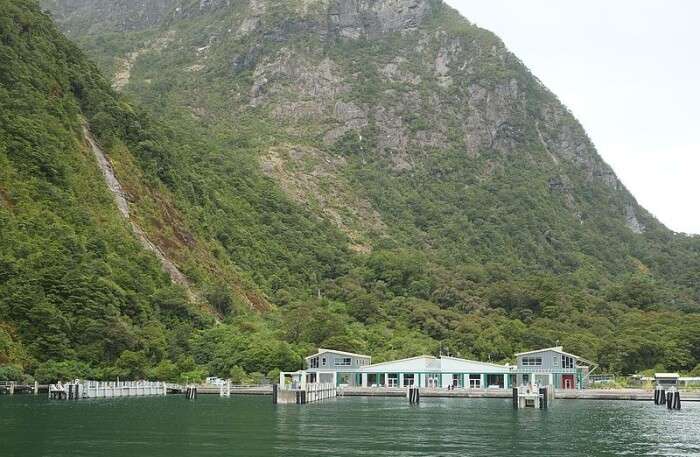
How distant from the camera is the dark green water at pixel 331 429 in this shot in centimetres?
4597

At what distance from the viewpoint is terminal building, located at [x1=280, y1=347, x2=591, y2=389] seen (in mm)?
106875

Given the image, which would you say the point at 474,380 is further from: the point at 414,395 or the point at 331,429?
the point at 331,429

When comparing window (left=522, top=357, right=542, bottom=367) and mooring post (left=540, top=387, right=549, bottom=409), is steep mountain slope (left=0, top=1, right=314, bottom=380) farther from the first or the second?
mooring post (left=540, top=387, right=549, bottom=409)

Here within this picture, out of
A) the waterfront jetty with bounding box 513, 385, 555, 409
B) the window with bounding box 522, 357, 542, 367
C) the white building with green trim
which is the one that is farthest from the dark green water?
the window with bounding box 522, 357, 542, 367

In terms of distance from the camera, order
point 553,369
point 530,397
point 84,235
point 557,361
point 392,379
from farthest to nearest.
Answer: point 84,235 → point 392,379 → point 557,361 → point 553,369 → point 530,397

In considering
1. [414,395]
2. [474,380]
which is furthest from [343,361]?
[414,395]

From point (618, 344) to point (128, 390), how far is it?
63919mm

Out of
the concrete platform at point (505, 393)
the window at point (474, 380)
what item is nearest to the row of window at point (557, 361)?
the window at point (474, 380)

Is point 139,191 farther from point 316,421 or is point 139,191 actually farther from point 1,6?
point 316,421

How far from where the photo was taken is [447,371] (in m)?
108

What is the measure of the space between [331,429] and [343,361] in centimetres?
5372

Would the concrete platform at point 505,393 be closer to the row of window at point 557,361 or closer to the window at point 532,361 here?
the row of window at point 557,361

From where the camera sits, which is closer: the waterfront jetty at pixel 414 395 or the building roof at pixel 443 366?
the waterfront jetty at pixel 414 395

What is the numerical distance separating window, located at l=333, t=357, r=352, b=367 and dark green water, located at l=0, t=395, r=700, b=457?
27.1 metres
